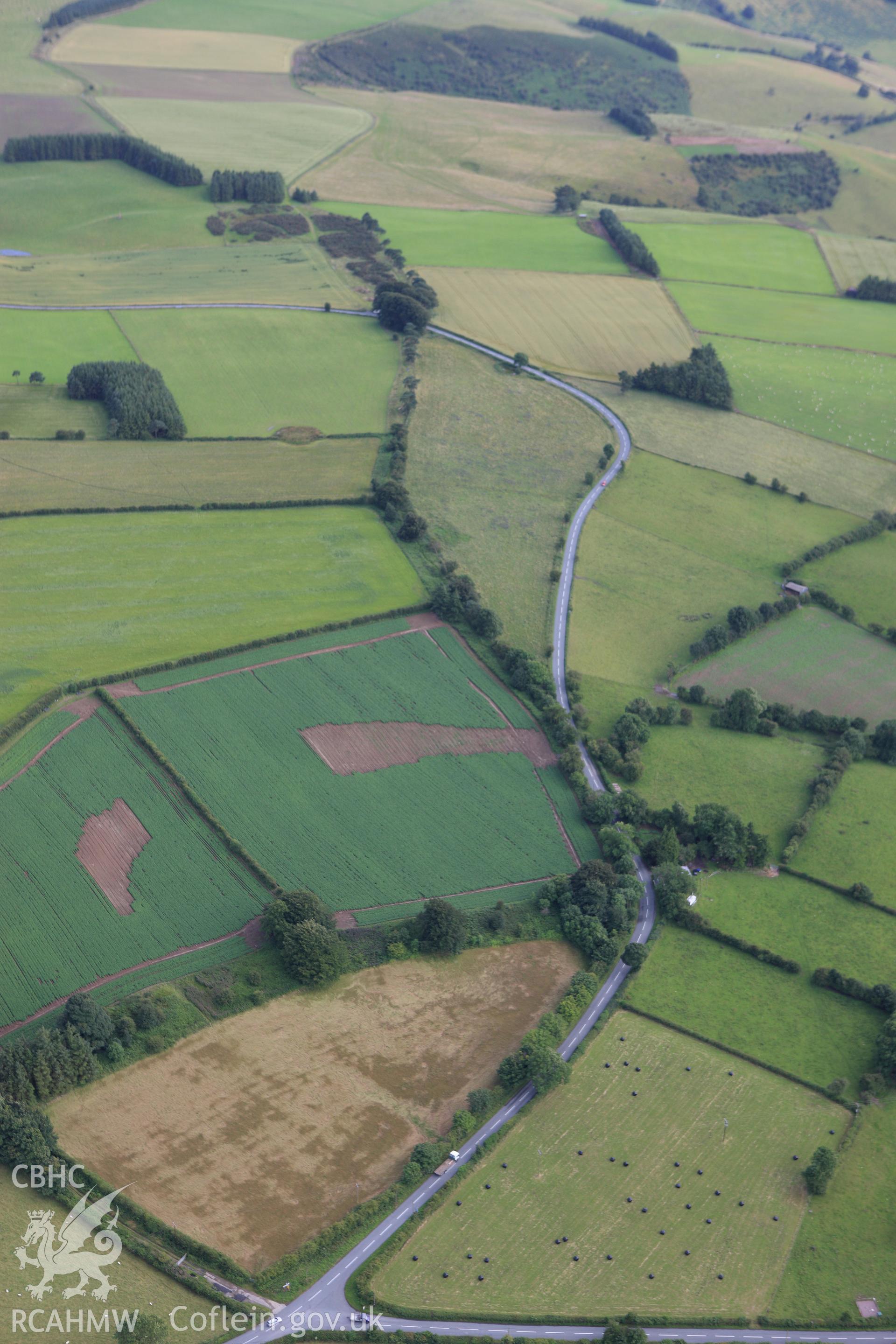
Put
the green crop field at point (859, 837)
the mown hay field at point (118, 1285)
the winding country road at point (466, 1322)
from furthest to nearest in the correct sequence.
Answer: the green crop field at point (859, 837) → the winding country road at point (466, 1322) → the mown hay field at point (118, 1285)

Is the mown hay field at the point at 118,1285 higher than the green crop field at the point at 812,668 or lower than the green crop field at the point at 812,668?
lower

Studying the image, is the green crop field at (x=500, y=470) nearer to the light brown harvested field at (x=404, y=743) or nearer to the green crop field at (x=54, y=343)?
the light brown harvested field at (x=404, y=743)

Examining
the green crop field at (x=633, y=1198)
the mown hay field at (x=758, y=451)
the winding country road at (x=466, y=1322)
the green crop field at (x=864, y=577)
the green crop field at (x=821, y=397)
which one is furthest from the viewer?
the green crop field at (x=821, y=397)

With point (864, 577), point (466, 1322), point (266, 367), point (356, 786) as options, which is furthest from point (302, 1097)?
point (266, 367)

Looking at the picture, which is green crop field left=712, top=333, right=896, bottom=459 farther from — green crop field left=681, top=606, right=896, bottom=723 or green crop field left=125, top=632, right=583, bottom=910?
green crop field left=125, top=632, right=583, bottom=910

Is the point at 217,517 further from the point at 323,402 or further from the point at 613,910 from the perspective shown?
the point at 613,910

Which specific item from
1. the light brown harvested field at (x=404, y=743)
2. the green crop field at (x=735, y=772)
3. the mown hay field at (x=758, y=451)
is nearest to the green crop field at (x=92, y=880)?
the light brown harvested field at (x=404, y=743)

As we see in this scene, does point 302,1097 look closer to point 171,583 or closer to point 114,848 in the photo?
point 114,848

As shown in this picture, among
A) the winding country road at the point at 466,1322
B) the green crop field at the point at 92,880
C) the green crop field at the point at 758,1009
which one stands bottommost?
the winding country road at the point at 466,1322
